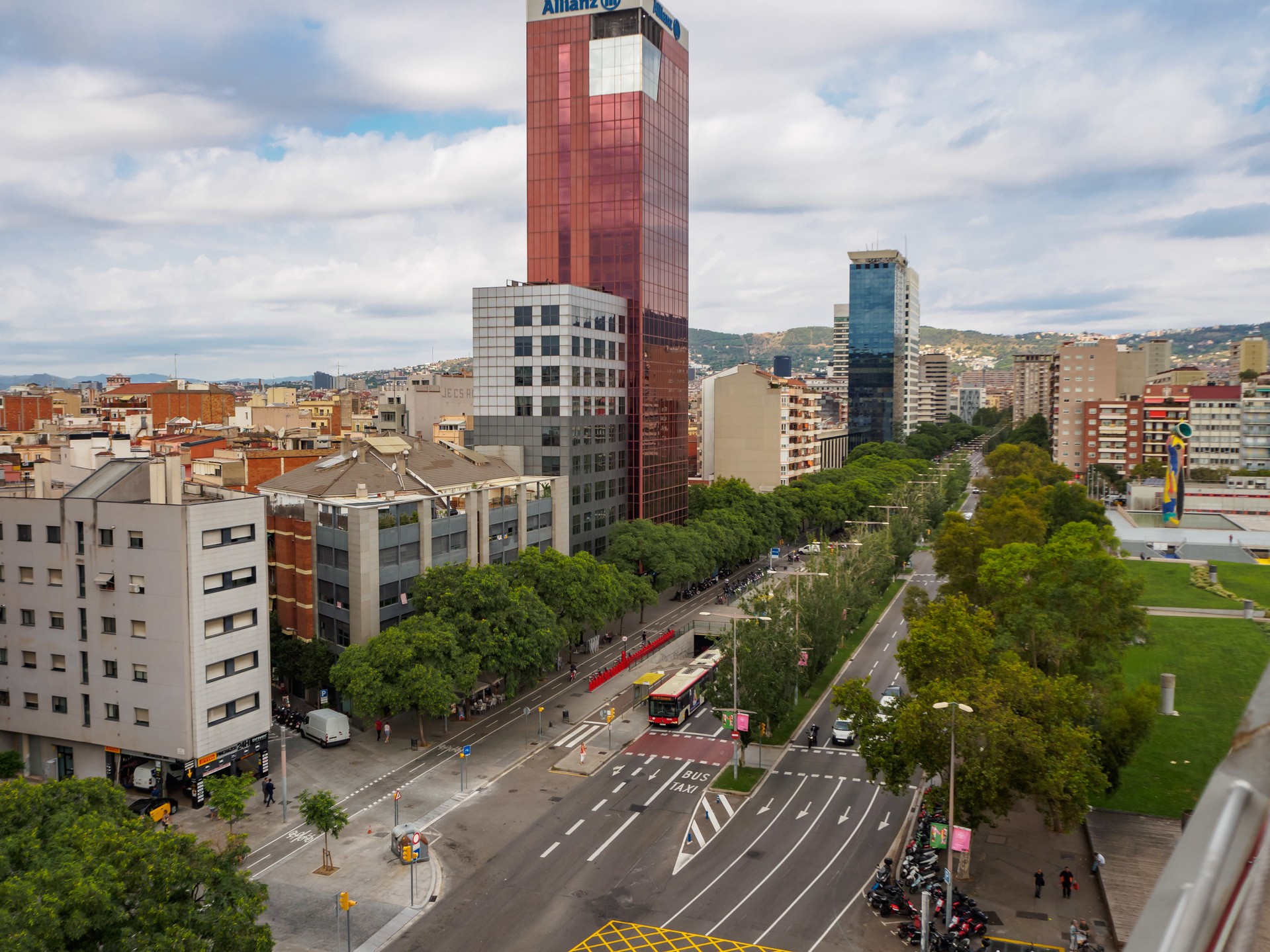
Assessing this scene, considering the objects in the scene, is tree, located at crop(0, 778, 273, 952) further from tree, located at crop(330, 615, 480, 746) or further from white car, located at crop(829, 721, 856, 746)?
white car, located at crop(829, 721, 856, 746)

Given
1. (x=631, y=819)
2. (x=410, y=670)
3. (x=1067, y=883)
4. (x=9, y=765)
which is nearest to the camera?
(x=1067, y=883)

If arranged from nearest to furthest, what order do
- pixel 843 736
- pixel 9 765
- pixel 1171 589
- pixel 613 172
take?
1. pixel 9 765
2. pixel 843 736
3. pixel 613 172
4. pixel 1171 589

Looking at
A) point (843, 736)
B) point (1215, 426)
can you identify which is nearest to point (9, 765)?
point (843, 736)

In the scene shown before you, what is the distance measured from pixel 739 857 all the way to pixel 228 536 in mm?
34629

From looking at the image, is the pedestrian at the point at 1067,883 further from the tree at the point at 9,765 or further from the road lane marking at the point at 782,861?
the tree at the point at 9,765

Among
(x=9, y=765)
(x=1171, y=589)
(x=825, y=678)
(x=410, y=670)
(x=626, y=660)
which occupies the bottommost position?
(x=825, y=678)

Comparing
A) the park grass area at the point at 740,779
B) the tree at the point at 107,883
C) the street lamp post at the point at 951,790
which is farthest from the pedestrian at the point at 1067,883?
the tree at the point at 107,883

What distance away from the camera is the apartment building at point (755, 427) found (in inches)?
6186

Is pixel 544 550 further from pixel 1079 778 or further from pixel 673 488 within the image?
pixel 1079 778

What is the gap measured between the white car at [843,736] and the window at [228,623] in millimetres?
38099

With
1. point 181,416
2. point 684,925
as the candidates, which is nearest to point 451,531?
point 684,925

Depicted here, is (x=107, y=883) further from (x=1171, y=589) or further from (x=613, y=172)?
(x=1171, y=589)

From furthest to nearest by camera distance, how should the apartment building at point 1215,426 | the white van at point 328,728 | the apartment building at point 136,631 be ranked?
the apartment building at point 1215,426
the white van at point 328,728
the apartment building at point 136,631

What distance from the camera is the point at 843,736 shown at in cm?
6241
